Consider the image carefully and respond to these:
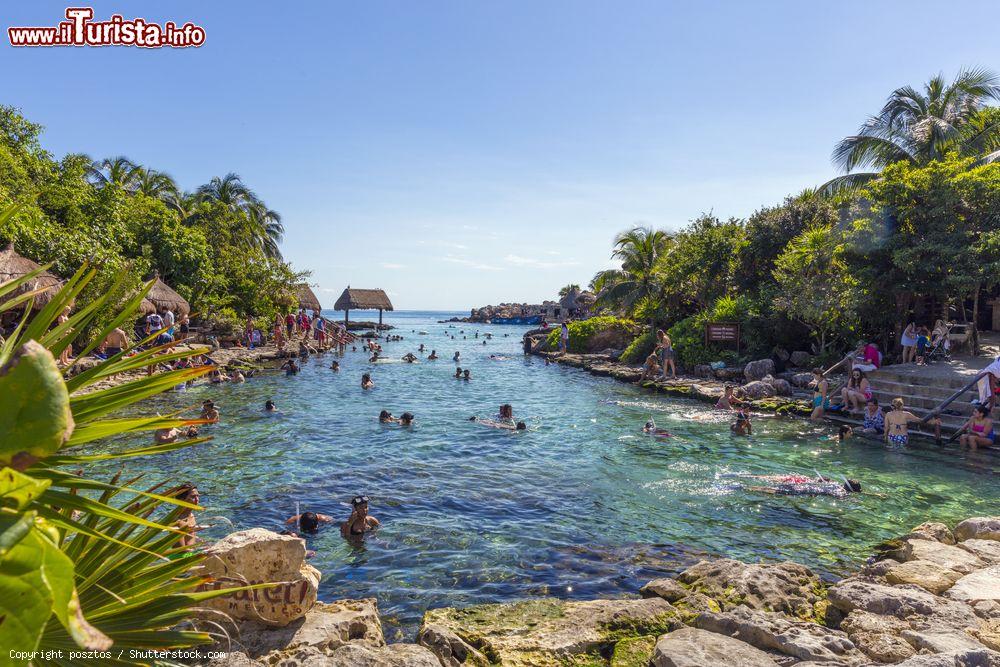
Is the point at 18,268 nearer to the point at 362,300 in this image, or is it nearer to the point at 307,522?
the point at 307,522

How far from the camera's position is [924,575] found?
6.41m

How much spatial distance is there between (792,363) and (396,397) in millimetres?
16093

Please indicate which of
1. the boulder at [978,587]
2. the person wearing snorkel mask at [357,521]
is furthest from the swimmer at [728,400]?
the person wearing snorkel mask at [357,521]

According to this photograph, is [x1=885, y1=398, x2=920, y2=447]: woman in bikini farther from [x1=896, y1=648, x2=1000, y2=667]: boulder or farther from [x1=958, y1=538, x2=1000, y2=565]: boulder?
[x1=896, y1=648, x2=1000, y2=667]: boulder

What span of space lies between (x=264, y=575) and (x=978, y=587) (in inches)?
296

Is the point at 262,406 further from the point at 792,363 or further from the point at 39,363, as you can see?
the point at 792,363

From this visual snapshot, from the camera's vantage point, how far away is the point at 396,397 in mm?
21641

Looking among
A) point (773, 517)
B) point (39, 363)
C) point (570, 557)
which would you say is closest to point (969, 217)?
point (773, 517)

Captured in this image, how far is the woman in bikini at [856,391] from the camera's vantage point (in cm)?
1628

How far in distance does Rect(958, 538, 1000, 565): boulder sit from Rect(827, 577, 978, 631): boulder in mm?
1753

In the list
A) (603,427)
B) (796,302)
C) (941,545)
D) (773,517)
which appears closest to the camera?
(941,545)

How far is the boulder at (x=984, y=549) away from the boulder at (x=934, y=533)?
0.95 feet

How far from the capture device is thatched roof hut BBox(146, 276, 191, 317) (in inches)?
994

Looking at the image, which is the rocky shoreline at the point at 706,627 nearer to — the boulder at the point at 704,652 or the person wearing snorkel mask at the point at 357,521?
the boulder at the point at 704,652
